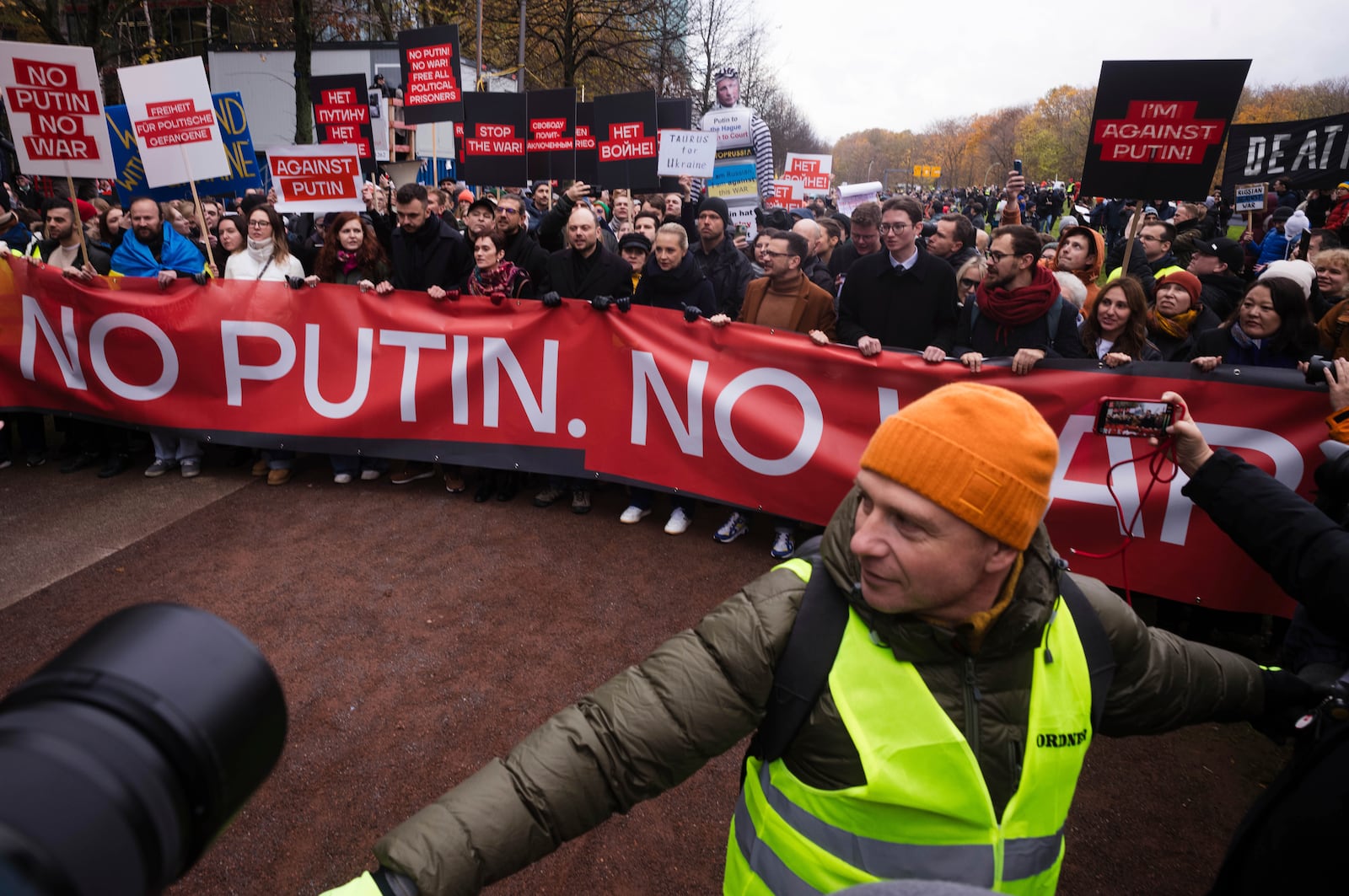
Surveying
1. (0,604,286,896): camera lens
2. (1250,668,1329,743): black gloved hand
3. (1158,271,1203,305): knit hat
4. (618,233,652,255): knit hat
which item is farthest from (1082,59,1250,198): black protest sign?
(0,604,286,896): camera lens

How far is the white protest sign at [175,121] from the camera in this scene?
653cm

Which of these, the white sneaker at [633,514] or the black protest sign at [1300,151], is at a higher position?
the black protest sign at [1300,151]

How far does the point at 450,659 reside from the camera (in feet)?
13.3

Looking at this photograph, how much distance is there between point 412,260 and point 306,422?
1.48 m

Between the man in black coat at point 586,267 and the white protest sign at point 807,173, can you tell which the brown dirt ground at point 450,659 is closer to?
the man in black coat at point 586,267

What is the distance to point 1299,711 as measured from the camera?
5.92 ft

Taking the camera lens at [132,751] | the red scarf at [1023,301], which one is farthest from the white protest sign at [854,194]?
the camera lens at [132,751]

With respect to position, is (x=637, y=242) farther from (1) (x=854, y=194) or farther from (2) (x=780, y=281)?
(1) (x=854, y=194)

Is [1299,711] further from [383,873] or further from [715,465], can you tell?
[715,465]

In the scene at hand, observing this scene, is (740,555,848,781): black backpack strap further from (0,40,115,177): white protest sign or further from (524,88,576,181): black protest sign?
(524,88,576,181): black protest sign

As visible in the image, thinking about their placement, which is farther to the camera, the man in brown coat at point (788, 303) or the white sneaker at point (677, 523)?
the white sneaker at point (677, 523)

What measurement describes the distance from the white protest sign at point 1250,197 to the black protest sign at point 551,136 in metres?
8.62

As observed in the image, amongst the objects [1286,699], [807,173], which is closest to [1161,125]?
[1286,699]

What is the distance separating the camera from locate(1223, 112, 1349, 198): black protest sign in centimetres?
961
